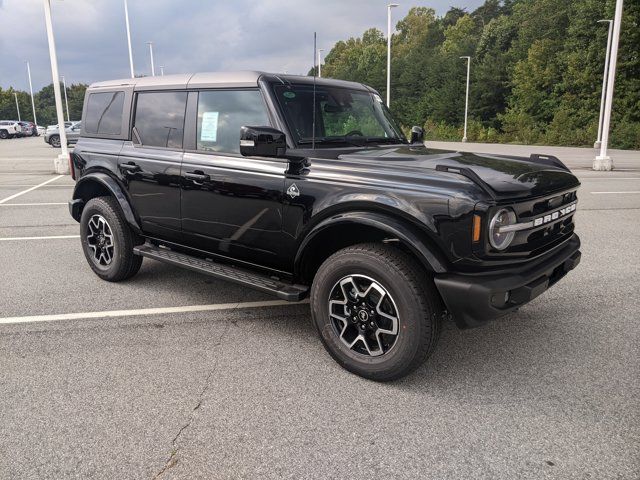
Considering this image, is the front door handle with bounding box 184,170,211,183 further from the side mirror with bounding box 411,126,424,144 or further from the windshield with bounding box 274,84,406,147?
the side mirror with bounding box 411,126,424,144

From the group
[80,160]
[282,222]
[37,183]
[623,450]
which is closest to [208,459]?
[282,222]

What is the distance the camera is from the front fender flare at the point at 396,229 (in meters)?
2.94

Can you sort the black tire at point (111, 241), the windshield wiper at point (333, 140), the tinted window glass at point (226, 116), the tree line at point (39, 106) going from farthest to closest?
the tree line at point (39, 106), the black tire at point (111, 241), the tinted window glass at point (226, 116), the windshield wiper at point (333, 140)

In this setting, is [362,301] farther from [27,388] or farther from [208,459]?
[27,388]

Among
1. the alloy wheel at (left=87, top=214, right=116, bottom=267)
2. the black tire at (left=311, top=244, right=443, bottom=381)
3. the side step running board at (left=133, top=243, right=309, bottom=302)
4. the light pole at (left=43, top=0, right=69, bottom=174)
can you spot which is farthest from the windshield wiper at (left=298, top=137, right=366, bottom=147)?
the light pole at (left=43, top=0, right=69, bottom=174)

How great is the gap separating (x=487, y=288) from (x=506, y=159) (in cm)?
150

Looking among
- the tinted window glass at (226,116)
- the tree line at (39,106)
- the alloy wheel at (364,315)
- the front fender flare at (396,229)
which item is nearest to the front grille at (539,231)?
the front fender flare at (396,229)

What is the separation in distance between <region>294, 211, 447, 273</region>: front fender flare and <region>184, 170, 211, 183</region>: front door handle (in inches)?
44.4

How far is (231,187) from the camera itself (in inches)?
151

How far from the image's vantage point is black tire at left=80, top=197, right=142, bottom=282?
4.89 m

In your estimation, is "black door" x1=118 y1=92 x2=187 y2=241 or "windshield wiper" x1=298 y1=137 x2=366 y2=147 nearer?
"windshield wiper" x1=298 y1=137 x2=366 y2=147

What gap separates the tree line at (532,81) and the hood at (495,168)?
32426 mm

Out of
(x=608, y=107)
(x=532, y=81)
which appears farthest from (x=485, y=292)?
(x=532, y=81)

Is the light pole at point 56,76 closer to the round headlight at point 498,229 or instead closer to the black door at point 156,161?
the black door at point 156,161
